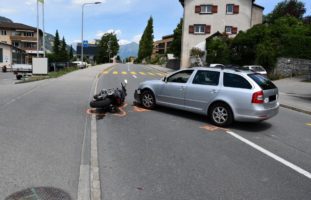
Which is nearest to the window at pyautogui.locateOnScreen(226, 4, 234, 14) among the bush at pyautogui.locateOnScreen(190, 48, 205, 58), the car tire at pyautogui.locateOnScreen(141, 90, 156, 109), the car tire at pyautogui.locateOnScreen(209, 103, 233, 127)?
the bush at pyautogui.locateOnScreen(190, 48, 205, 58)

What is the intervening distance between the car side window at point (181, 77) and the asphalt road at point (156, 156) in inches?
45.9

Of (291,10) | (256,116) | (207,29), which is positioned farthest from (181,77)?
(291,10)

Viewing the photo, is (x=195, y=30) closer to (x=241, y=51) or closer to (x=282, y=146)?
(x=241, y=51)

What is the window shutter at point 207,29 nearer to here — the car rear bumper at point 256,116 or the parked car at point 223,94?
the parked car at point 223,94

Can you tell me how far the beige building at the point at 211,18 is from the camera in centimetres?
4528

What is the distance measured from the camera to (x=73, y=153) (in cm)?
588

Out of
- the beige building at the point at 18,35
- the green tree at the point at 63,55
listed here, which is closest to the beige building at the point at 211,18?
the green tree at the point at 63,55

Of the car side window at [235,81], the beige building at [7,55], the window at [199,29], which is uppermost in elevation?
the window at [199,29]

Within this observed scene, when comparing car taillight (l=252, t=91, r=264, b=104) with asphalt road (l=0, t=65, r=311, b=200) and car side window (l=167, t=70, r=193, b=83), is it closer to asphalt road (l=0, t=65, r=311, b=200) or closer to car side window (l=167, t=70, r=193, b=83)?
asphalt road (l=0, t=65, r=311, b=200)

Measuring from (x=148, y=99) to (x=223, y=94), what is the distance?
3053 mm

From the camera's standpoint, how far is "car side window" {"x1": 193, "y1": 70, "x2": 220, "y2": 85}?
9217 millimetres

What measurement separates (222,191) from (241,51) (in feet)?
98.4

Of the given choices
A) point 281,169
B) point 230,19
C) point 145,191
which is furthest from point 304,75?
point 145,191

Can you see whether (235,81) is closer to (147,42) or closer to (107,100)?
(107,100)
